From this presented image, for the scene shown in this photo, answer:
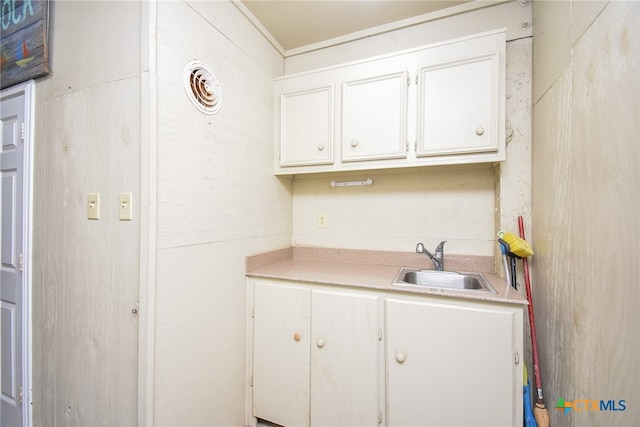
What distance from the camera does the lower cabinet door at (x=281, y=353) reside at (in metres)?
1.33

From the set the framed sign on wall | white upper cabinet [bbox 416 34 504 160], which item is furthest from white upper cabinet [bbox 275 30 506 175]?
the framed sign on wall

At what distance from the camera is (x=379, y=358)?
121 centimetres

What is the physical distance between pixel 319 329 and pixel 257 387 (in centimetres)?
54

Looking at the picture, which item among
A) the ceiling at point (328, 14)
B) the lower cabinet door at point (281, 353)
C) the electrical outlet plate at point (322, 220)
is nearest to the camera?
the lower cabinet door at point (281, 353)

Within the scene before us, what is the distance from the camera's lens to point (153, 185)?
38.5 inches

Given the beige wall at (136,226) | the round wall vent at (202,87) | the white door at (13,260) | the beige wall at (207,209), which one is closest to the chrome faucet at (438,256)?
the beige wall at (207,209)

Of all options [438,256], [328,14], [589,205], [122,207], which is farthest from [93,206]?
[589,205]

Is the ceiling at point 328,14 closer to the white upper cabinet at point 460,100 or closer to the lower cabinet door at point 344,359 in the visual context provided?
the white upper cabinet at point 460,100

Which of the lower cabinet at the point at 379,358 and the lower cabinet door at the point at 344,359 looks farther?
the lower cabinet door at the point at 344,359

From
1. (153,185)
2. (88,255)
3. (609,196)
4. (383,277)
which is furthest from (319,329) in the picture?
(609,196)

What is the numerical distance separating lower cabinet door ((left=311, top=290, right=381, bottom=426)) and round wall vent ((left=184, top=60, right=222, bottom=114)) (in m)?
1.08

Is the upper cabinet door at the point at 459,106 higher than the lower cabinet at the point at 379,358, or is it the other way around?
the upper cabinet door at the point at 459,106

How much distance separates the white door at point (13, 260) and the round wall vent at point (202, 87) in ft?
2.87

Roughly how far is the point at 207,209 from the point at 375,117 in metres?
1.07
